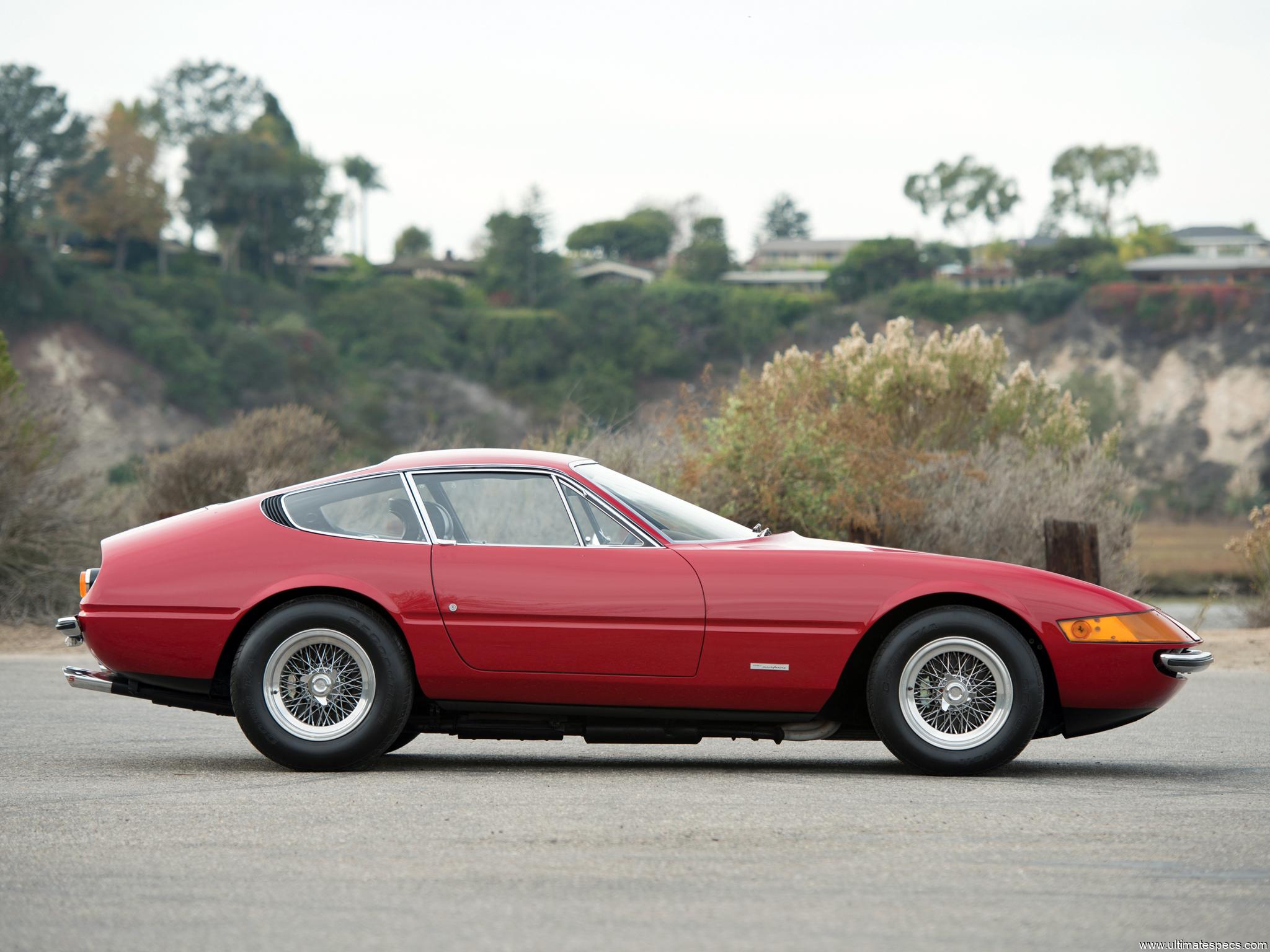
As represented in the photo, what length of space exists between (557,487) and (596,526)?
0.92ft

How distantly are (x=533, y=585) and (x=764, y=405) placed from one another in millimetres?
12733

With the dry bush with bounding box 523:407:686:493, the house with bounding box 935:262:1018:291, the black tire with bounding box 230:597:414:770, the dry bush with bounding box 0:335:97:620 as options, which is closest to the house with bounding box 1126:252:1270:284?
the house with bounding box 935:262:1018:291

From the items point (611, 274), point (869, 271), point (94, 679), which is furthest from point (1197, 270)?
point (94, 679)

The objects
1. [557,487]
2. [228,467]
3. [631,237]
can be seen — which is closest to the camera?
[557,487]

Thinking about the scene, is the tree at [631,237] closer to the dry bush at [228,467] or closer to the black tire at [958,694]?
the dry bush at [228,467]

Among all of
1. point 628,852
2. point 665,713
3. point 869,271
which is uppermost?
point 869,271

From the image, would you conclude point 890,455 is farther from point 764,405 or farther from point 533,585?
point 533,585

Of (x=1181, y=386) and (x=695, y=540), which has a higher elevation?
(x=1181, y=386)

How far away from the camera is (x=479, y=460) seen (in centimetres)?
703

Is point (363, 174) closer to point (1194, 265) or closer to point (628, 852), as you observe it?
point (1194, 265)

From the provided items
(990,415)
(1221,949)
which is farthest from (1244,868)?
(990,415)

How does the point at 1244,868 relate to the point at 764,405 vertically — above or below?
below

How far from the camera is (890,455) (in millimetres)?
18859

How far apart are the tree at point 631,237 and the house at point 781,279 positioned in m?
15.6
